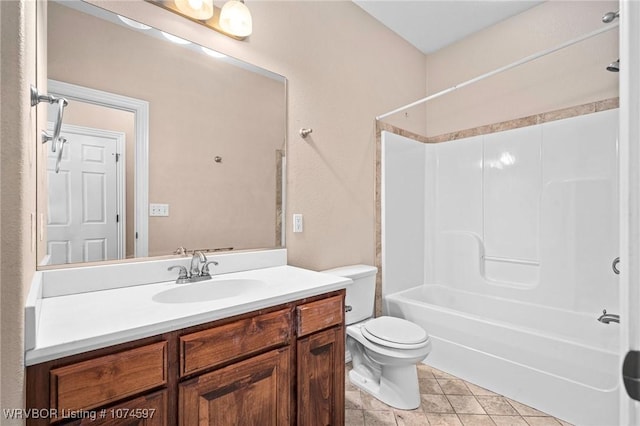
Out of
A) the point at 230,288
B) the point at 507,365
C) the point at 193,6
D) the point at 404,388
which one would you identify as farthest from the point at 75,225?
the point at 507,365

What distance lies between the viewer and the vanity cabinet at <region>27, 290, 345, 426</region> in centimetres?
82

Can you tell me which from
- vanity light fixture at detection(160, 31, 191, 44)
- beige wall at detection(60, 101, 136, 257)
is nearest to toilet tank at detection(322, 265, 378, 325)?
beige wall at detection(60, 101, 136, 257)

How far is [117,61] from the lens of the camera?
1.40 m

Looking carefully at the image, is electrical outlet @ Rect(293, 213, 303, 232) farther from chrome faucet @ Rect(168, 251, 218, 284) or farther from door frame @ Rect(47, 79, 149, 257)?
door frame @ Rect(47, 79, 149, 257)

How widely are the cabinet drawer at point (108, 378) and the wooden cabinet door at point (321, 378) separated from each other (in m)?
0.57

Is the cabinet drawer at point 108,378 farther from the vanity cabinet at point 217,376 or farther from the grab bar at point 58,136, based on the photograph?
the grab bar at point 58,136

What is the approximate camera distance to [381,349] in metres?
1.82

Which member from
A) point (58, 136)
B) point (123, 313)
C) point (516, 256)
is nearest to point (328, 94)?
point (58, 136)

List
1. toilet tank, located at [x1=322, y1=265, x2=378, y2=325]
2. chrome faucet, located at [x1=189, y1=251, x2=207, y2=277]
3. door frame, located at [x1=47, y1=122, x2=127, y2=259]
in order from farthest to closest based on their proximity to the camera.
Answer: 1. toilet tank, located at [x1=322, y1=265, x2=378, y2=325]
2. chrome faucet, located at [x1=189, y1=251, x2=207, y2=277]
3. door frame, located at [x1=47, y1=122, x2=127, y2=259]

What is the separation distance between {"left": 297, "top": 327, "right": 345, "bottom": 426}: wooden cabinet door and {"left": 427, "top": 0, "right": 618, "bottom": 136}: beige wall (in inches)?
92.3

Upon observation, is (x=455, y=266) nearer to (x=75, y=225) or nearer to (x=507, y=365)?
(x=507, y=365)

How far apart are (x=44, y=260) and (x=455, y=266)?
2.87 m

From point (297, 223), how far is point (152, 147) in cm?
93

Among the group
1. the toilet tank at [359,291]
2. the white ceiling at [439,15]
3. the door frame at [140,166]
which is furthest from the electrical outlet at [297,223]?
the white ceiling at [439,15]
